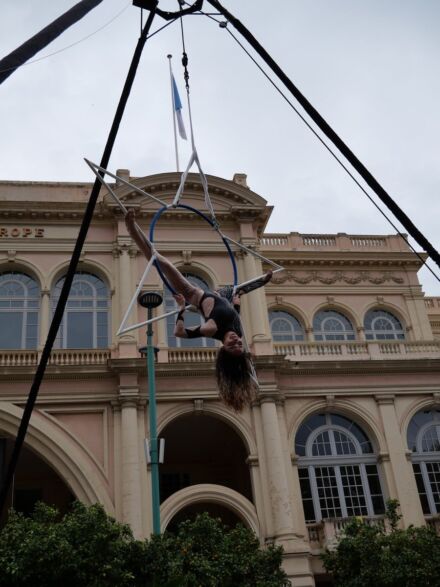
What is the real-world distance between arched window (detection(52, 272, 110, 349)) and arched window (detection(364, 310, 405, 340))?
40.5ft

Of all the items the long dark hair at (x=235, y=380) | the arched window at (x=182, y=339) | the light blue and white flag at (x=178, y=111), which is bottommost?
→ the long dark hair at (x=235, y=380)

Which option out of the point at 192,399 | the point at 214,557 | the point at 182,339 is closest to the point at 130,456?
the point at 192,399

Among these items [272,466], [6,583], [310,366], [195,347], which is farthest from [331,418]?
[6,583]

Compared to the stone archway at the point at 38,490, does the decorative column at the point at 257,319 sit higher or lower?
higher

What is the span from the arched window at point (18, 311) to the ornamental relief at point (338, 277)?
1120 cm

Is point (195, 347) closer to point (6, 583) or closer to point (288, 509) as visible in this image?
point (288, 509)

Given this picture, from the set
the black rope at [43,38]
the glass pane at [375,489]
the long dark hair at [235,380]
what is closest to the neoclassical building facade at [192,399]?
the glass pane at [375,489]

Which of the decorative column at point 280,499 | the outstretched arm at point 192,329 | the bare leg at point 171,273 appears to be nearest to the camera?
the outstretched arm at point 192,329

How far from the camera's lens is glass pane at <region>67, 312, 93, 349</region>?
26859 millimetres

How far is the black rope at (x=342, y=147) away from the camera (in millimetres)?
9086

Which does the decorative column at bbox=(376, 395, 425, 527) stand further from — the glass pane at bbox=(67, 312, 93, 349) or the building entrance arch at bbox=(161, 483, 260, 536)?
the glass pane at bbox=(67, 312, 93, 349)

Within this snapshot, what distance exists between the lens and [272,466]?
24.6m

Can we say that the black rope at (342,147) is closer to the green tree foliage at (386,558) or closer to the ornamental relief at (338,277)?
the green tree foliage at (386,558)

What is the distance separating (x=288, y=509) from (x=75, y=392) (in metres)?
8.17
